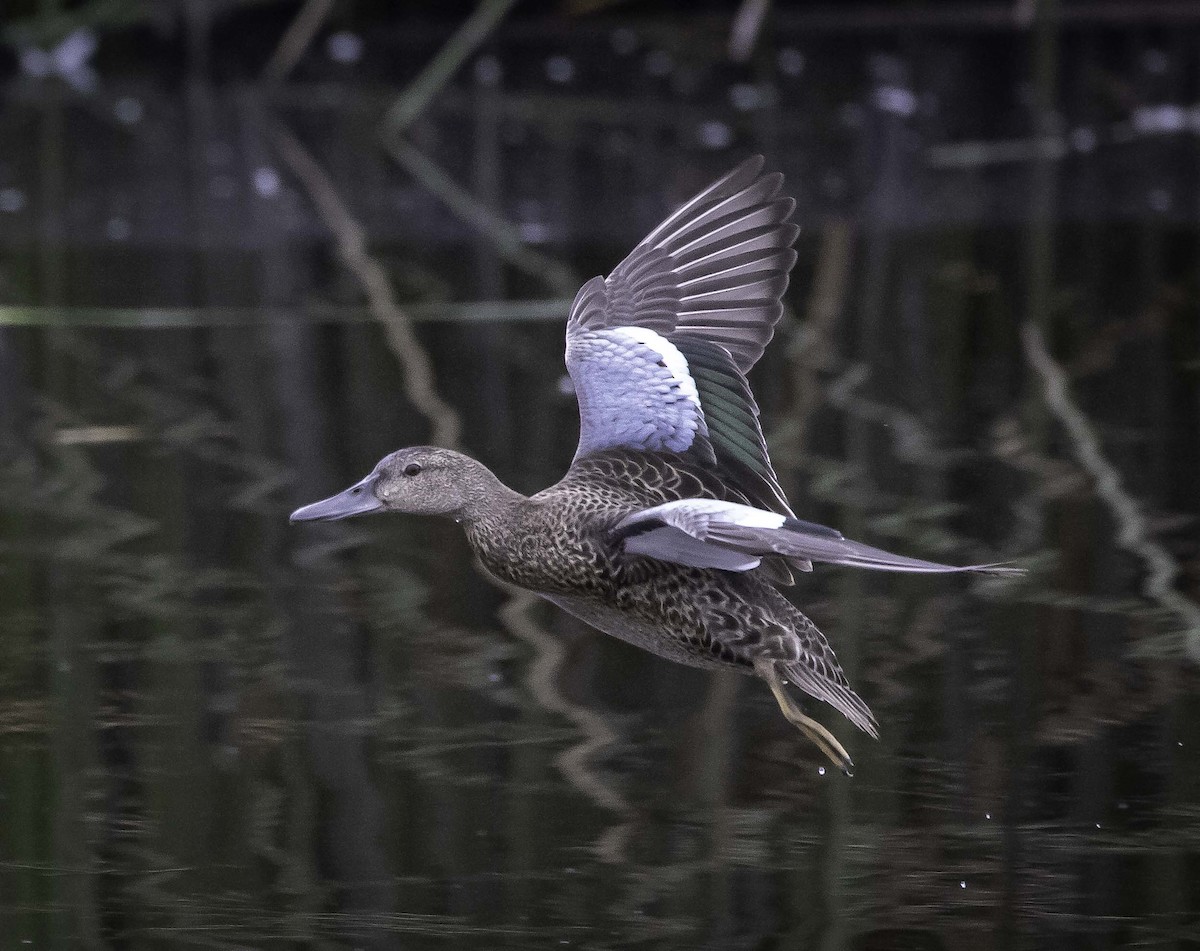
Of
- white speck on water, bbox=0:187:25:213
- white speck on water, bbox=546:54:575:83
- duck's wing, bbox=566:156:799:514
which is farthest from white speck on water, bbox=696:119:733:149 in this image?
duck's wing, bbox=566:156:799:514

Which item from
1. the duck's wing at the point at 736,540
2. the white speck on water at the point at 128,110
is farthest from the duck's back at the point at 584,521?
the white speck on water at the point at 128,110

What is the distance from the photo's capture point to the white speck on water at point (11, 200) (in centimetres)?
1072

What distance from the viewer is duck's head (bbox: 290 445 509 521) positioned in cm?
430

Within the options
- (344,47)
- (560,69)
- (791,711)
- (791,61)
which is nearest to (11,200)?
(560,69)

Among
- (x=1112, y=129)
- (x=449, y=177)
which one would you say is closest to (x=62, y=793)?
(x=449, y=177)

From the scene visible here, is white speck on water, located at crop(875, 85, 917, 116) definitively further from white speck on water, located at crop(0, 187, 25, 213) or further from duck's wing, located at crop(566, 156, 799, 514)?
duck's wing, located at crop(566, 156, 799, 514)

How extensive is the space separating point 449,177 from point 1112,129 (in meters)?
3.91

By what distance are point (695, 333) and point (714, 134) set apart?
303 inches

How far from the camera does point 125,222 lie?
1034 cm

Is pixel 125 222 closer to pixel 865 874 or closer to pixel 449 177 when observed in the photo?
pixel 449 177

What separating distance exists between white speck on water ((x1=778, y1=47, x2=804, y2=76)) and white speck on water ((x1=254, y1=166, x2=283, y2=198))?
3979mm

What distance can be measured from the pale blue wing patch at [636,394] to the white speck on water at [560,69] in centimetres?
988

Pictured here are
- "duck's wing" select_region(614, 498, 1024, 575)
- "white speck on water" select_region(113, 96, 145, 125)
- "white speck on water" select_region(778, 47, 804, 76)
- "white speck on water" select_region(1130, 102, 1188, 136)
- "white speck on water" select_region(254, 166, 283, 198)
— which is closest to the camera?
"duck's wing" select_region(614, 498, 1024, 575)

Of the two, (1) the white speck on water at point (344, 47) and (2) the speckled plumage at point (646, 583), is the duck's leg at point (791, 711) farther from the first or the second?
(1) the white speck on water at point (344, 47)
